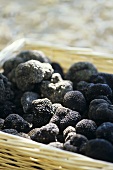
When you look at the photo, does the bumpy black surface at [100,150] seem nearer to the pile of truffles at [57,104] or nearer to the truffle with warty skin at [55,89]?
the pile of truffles at [57,104]

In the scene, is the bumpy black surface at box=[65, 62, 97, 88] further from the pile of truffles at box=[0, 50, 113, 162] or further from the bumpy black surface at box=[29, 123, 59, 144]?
the bumpy black surface at box=[29, 123, 59, 144]

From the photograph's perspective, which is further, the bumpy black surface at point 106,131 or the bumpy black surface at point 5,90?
the bumpy black surface at point 5,90

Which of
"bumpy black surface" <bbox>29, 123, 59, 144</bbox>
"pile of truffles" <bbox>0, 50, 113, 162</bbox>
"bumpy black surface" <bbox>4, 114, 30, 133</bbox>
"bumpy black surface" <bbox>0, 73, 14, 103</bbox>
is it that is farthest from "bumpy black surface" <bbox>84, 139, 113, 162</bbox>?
"bumpy black surface" <bbox>0, 73, 14, 103</bbox>

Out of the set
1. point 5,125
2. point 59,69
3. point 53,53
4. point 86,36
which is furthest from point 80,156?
point 86,36

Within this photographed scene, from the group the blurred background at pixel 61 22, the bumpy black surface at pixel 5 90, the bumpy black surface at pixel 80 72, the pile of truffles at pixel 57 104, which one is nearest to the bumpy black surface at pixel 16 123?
the pile of truffles at pixel 57 104

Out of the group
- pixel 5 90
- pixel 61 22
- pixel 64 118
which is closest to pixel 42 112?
pixel 64 118

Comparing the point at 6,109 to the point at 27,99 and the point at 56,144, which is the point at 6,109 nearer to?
the point at 27,99
